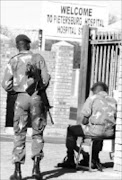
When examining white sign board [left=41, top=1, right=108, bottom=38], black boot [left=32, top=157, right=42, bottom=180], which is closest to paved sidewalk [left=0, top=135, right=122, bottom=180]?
black boot [left=32, top=157, right=42, bottom=180]

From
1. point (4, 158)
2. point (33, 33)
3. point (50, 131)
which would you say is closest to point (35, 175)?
point (4, 158)

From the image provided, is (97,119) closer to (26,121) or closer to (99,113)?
(99,113)

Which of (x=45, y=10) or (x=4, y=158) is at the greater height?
(x=45, y=10)

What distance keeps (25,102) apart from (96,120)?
142cm

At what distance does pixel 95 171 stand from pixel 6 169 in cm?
126

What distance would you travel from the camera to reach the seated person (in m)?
9.14

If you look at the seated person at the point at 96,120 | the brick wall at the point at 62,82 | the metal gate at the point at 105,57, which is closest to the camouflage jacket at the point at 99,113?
the seated person at the point at 96,120

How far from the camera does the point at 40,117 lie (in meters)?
8.20

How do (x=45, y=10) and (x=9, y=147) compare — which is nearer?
(x=9, y=147)

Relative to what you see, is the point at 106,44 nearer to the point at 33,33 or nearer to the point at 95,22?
the point at 95,22

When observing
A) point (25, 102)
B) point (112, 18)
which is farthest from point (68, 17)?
point (112, 18)

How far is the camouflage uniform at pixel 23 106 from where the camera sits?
811 centimetres

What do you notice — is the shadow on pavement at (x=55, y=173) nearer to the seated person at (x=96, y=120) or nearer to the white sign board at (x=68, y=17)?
the seated person at (x=96, y=120)

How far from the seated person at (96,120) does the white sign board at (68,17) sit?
9930 mm
